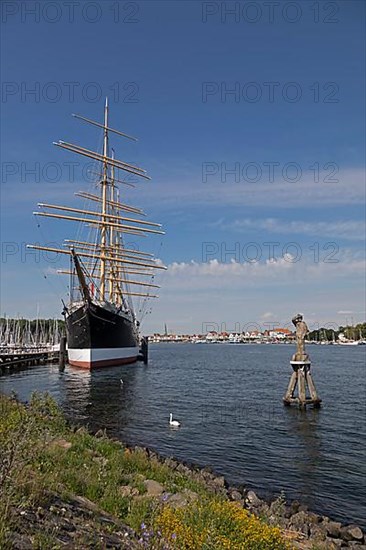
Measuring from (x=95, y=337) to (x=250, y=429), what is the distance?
35398 millimetres

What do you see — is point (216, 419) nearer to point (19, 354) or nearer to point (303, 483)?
Answer: point (303, 483)

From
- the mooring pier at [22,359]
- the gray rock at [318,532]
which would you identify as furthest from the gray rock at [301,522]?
the mooring pier at [22,359]

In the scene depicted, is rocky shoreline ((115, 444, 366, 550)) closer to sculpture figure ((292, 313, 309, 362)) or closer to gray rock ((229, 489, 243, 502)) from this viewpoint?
gray rock ((229, 489, 243, 502))

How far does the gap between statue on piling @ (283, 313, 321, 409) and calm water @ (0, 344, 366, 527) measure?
812mm

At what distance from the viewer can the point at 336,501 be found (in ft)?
44.4

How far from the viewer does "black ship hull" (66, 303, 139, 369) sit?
54406 mm

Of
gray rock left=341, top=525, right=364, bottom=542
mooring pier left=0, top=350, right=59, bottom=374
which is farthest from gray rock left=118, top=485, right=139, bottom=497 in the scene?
mooring pier left=0, top=350, right=59, bottom=374

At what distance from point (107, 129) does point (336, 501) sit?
2577 inches

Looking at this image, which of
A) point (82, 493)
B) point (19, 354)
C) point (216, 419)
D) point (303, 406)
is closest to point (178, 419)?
point (216, 419)

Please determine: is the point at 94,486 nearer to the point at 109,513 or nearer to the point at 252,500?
the point at 109,513

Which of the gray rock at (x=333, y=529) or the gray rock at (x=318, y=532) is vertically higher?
the gray rock at (x=318, y=532)

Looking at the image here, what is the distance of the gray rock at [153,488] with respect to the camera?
9162 mm

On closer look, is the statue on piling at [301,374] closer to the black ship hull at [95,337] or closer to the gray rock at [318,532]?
the gray rock at [318,532]

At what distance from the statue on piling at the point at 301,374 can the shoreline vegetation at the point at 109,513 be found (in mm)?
17744
